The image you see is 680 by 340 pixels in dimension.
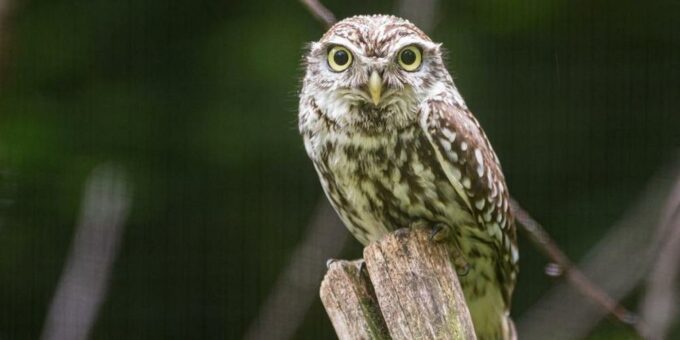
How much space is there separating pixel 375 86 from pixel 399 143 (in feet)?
0.57

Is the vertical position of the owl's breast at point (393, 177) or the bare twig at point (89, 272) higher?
the owl's breast at point (393, 177)

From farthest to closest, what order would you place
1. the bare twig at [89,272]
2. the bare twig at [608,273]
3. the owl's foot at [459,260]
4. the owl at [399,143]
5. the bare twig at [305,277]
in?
the bare twig at [608,273]
the bare twig at [305,277]
the owl's foot at [459,260]
the owl at [399,143]
the bare twig at [89,272]

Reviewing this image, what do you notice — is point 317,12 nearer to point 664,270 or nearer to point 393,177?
point 393,177

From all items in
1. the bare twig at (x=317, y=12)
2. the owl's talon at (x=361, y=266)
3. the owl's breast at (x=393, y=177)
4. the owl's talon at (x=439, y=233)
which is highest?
the bare twig at (x=317, y=12)

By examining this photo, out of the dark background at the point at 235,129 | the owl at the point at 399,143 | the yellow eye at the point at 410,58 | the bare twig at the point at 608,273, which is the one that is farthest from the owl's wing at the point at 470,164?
the dark background at the point at 235,129

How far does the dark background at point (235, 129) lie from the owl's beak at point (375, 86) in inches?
65.9

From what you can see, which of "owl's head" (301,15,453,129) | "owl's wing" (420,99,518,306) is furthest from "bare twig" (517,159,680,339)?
"owl's head" (301,15,453,129)

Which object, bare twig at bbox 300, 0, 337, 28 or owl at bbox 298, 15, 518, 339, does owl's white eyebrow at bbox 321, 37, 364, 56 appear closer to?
owl at bbox 298, 15, 518, 339

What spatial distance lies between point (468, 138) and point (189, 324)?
1957 millimetres

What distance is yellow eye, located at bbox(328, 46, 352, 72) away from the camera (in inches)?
134

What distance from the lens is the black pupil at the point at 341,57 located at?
11.2ft

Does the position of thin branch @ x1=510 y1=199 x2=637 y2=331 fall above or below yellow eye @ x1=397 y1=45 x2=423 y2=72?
below

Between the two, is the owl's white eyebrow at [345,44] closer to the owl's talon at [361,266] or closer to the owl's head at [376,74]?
the owl's head at [376,74]

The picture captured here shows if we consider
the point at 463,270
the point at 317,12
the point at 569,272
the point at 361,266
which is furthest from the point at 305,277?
the point at 317,12
